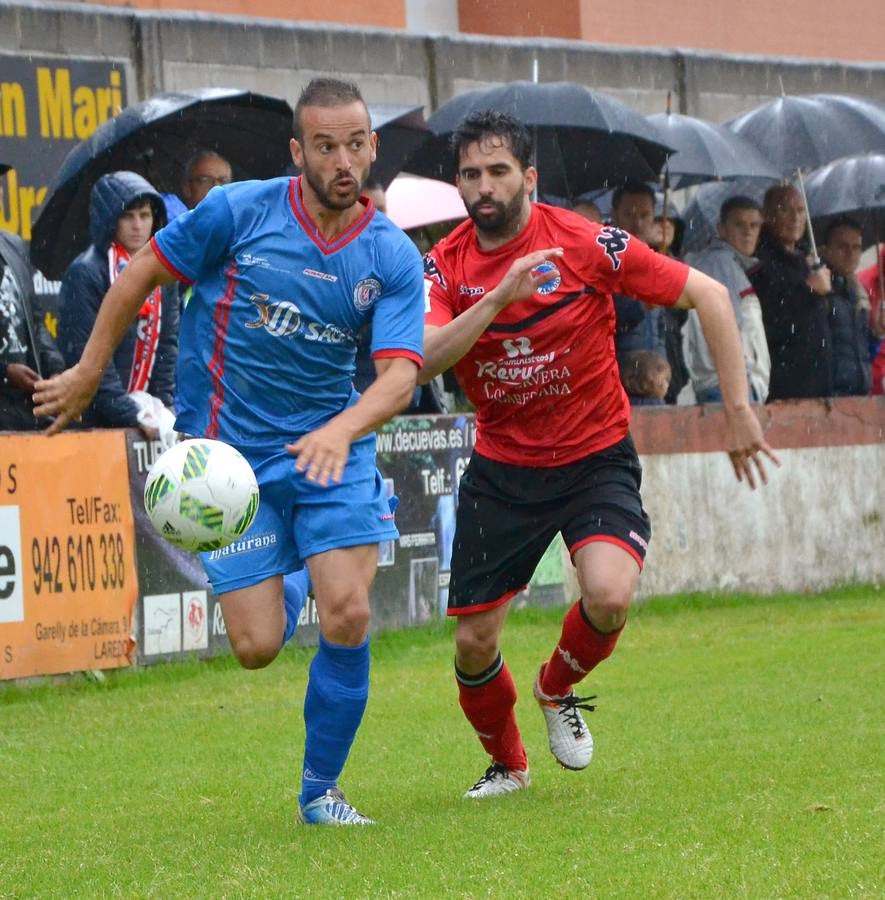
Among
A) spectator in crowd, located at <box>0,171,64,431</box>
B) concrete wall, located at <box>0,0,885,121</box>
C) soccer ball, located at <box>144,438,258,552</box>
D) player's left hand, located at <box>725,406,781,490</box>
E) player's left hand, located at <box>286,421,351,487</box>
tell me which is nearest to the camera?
player's left hand, located at <box>286,421,351,487</box>

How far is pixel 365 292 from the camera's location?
664 cm

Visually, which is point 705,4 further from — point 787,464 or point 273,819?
point 273,819

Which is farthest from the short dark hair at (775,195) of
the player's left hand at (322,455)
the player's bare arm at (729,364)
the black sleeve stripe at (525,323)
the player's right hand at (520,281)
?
the player's left hand at (322,455)

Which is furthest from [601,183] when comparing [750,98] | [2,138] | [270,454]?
[270,454]

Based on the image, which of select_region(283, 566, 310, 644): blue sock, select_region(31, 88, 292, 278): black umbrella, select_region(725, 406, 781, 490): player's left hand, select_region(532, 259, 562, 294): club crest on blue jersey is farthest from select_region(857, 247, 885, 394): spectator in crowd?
select_region(283, 566, 310, 644): blue sock

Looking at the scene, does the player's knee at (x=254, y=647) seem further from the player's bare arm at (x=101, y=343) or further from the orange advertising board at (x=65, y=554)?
the orange advertising board at (x=65, y=554)

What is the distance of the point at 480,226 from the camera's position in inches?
287

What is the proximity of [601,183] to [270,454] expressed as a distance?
8.22m

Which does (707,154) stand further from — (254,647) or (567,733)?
(254,647)

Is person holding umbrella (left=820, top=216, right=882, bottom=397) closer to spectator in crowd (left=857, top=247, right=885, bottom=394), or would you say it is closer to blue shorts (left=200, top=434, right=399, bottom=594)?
spectator in crowd (left=857, top=247, right=885, bottom=394)

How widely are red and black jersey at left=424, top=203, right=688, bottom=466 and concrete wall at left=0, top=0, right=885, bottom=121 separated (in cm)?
776

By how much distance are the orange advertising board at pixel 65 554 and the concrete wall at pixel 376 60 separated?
4.47 metres

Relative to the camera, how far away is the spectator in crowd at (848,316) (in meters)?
15.8

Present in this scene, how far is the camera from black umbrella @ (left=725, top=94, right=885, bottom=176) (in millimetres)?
15609
